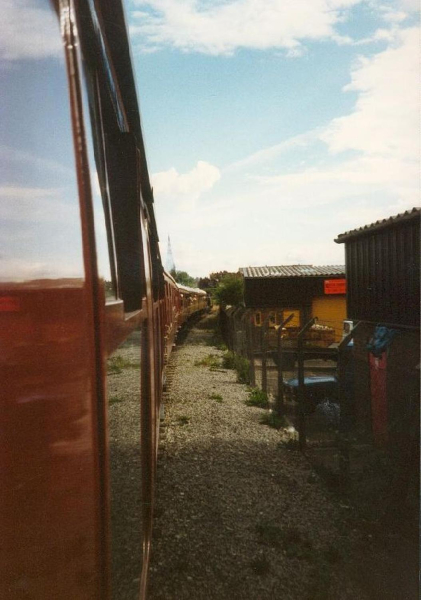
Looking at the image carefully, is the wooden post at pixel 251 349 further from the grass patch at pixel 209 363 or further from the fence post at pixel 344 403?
the fence post at pixel 344 403

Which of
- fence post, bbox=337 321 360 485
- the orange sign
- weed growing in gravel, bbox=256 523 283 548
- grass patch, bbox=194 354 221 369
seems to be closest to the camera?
weed growing in gravel, bbox=256 523 283 548

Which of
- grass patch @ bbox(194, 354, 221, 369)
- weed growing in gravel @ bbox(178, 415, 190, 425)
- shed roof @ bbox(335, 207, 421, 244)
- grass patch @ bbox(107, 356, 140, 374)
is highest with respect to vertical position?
shed roof @ bbox(335, 207, 421, 244)

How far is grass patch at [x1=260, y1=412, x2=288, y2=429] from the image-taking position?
7.80m

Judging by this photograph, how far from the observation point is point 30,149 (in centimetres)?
74

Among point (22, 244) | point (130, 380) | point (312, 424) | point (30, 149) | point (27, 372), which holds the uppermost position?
point (30, 149)

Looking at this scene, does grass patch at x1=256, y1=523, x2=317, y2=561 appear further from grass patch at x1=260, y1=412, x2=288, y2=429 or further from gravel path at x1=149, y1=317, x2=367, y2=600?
grass patch at x1=260, y1=412, x2=288, y2=429

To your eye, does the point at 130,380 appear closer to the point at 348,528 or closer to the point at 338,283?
the point at 348,528

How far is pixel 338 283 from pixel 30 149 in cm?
2481

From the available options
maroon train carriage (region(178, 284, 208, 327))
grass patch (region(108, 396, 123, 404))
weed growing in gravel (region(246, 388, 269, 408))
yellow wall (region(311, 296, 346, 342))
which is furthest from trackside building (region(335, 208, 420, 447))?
yellow wall (region(311, 296, 346, 342))

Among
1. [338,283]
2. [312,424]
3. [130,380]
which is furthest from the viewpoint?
[338,283]

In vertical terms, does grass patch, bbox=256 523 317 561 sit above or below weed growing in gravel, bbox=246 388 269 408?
above

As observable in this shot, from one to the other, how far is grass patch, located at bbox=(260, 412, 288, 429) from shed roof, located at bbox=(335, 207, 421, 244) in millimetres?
3406

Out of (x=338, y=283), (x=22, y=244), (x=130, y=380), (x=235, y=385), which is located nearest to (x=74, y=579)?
(x=22, y=244)

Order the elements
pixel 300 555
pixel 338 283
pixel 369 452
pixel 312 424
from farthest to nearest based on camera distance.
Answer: pixel 338 283 < pixel 312 424 < pixel 369 452 < pixel 300 555
